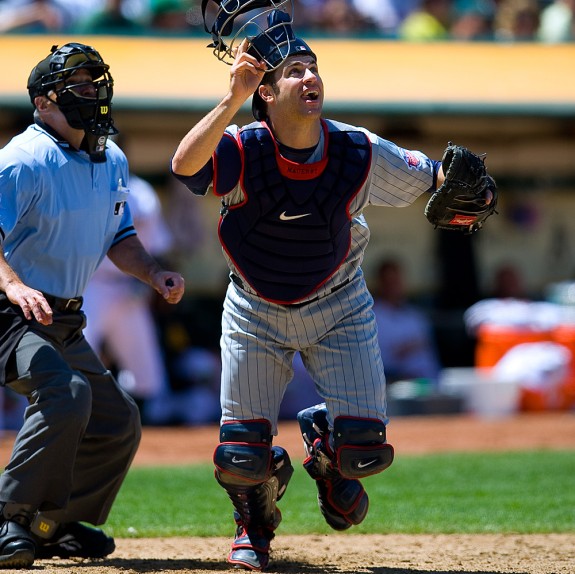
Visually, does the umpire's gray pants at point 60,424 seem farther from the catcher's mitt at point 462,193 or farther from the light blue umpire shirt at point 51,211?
the catcher's mitt at point 462,193

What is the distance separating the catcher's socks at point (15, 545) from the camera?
4203mm

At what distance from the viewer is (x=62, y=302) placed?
15.0 feet

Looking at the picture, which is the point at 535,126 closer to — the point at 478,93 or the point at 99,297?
the point at 478,93

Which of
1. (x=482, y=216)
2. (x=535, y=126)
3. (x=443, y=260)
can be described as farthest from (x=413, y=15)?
(x=482, y=216)

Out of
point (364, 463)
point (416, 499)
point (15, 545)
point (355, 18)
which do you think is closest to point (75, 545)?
point (15, 545)

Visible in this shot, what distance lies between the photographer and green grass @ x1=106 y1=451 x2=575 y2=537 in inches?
225

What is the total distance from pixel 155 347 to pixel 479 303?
11.2 ft

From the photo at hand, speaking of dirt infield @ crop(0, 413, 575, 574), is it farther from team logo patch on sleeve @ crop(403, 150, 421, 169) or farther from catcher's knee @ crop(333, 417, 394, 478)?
team logo patch on sleeve @ crop(403, 150, 421, 169)

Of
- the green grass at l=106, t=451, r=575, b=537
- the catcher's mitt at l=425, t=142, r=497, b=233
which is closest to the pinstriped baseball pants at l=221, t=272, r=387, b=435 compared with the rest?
the catcher's mitt at l=425, t=142, r=497, b=233

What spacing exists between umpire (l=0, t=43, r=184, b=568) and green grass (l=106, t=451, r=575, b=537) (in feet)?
2.76

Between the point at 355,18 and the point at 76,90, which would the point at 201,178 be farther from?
the point at 355,18

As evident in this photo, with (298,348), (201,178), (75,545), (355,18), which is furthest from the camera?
(355,18)

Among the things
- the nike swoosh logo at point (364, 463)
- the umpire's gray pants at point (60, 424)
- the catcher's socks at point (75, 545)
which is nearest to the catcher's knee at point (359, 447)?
the nike swoosh logo at point (364, 463)

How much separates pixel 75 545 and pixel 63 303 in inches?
40.3
